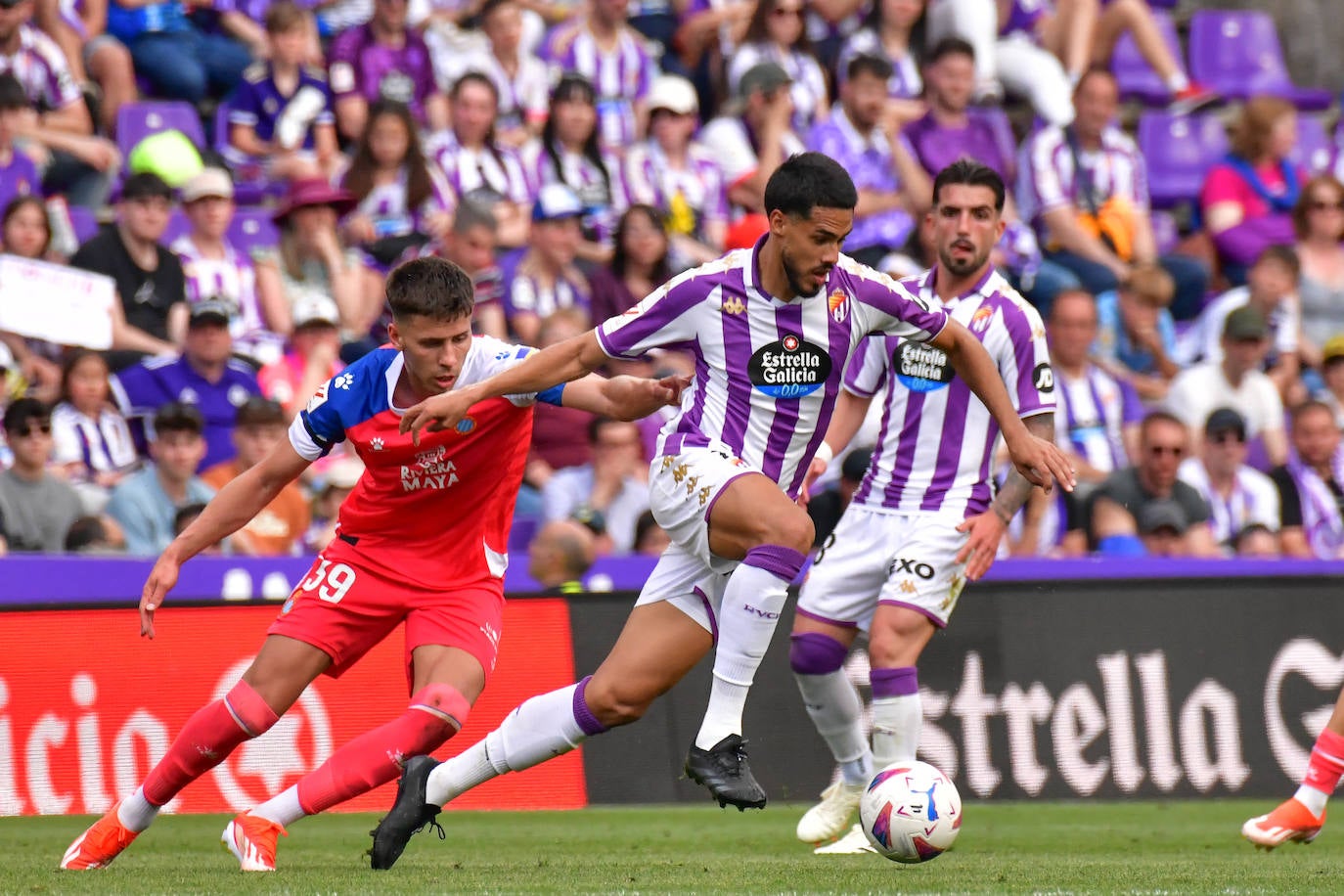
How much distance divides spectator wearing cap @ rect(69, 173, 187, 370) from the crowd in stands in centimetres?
2

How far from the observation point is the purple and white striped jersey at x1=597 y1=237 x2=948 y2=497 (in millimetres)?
6285

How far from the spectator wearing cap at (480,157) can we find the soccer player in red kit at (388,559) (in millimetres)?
6087

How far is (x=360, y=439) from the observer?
21.6 feet

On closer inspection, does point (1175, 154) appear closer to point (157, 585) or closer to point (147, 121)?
point (147, 121)

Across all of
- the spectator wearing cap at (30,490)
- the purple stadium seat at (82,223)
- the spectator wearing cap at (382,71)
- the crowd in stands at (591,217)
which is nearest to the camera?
the spectator wearing cap at (30,490)

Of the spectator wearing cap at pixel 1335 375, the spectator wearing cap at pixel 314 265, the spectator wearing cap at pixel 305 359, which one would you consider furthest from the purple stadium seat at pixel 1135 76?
the spectator wearing cap at pixel 305 359

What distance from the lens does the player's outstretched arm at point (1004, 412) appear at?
6.24 metres

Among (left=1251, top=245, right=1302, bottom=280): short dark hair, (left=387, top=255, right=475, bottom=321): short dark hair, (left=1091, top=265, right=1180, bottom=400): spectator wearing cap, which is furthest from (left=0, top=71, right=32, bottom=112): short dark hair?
(left=1251, top=245, right=1302, bottom=280): short dark hair

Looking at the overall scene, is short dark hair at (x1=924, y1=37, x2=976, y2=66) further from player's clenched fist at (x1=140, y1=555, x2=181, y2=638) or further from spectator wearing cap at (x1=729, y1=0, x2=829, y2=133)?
player's clenched fist at (x1=140, y1=555, x2=181, y2=638)

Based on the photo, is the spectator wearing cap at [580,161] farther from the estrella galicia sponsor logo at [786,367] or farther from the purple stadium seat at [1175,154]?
the estrella galicia sponsor logo at [786,367]

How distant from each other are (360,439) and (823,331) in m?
1.61

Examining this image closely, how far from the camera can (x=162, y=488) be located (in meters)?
10.1

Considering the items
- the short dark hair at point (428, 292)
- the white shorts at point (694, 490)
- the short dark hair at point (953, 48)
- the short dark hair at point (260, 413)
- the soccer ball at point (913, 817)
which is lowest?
the soccer ball at point (913, 817)

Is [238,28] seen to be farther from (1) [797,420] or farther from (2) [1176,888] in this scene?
(2) [1176,888]
